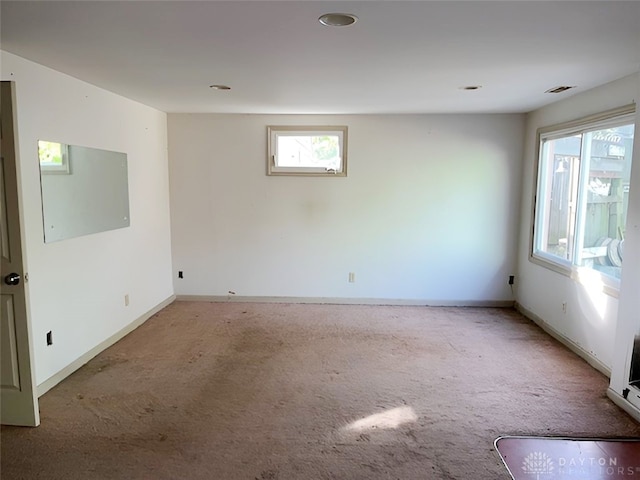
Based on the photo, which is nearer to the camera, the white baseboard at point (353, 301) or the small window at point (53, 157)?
the small window at point (53, 157)

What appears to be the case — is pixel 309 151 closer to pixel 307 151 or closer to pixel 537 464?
pixel 307 151

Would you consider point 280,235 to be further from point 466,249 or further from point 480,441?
point 480,441

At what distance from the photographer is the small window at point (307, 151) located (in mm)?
5129

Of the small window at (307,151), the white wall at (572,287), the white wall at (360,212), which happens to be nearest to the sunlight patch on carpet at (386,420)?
the white wall at (572,287)

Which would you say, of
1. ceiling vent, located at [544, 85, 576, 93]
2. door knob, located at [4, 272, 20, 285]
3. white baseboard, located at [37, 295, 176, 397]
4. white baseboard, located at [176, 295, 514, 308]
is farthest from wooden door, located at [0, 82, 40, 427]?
ceiling vent, located at [544, 85, 576, 93]

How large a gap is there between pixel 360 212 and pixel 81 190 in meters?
3.04

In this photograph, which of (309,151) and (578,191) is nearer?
(578,191)

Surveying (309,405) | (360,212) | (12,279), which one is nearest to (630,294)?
(309,405)

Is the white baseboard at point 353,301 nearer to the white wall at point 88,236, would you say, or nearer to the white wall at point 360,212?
the white wall at point 360,212

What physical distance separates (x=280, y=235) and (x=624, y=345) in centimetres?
364

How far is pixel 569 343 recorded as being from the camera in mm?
3947

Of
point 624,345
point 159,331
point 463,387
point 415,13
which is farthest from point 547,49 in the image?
point 159,331

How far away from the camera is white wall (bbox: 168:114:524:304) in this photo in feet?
16.6

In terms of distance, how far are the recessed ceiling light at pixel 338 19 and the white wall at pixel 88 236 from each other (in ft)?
6.19
